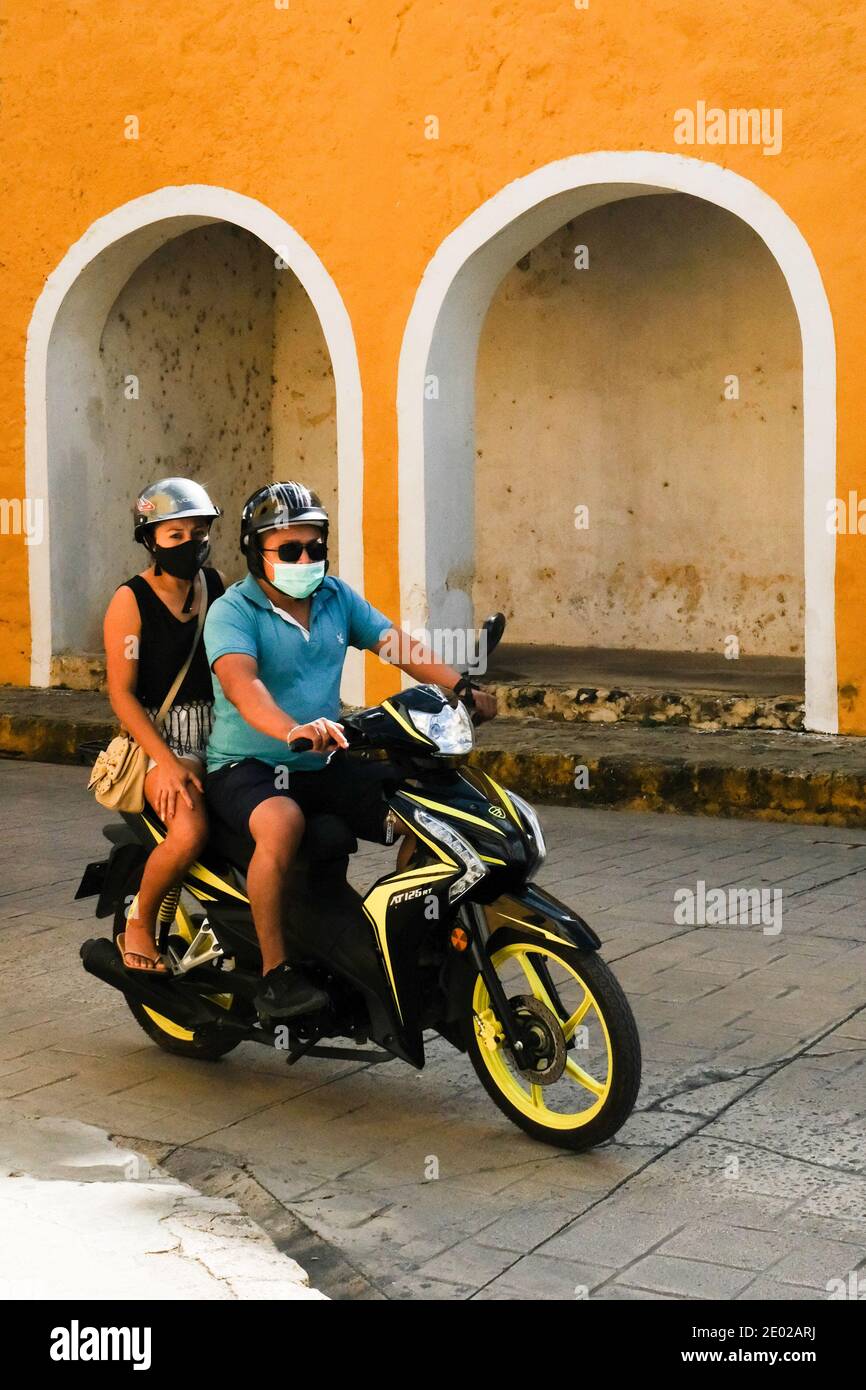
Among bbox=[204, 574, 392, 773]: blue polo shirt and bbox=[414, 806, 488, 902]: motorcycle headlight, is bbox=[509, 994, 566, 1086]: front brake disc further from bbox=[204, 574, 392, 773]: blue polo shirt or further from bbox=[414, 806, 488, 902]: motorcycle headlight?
bbox=[204, 574, 392, 773]: blue polo shirt

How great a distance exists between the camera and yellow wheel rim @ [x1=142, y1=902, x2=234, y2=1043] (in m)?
5.05

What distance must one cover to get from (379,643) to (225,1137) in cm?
131

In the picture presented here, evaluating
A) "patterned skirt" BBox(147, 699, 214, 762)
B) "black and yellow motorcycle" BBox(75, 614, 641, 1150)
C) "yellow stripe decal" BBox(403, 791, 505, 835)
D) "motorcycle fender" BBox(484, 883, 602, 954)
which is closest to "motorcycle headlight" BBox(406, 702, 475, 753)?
"black and yellow motorcycle" BBox(75, 614, 641, 1150)

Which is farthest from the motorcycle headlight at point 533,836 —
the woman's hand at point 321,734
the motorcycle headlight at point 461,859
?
the woman's hand at point 321,734

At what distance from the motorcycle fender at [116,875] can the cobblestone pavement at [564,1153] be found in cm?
43

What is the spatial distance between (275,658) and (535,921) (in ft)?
3.19

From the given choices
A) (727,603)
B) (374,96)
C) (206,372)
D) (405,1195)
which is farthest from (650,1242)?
(206,372)

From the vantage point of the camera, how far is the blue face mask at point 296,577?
15.4 feet

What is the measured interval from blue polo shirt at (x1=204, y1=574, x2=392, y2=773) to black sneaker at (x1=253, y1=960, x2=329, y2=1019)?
534 millimetres

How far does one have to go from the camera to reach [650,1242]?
3.84 metres

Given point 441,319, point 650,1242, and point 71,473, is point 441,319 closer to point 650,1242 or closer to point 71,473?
point 71,473

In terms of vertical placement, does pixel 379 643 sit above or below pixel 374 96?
below

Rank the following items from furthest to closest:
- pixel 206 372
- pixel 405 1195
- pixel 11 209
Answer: pixel 206 372, pixel 11 209, pixel 405 1195

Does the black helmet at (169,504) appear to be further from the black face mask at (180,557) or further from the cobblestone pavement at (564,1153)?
the cobblestone pavement at (564,1153)
